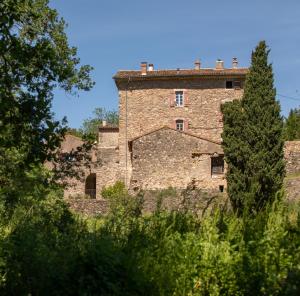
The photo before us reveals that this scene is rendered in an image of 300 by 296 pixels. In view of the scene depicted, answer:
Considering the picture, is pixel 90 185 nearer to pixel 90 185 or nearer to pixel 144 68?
pixel 90 185

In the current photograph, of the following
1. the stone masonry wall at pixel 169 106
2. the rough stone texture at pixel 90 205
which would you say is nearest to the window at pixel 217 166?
the stone masonry wall at pixel 169 106

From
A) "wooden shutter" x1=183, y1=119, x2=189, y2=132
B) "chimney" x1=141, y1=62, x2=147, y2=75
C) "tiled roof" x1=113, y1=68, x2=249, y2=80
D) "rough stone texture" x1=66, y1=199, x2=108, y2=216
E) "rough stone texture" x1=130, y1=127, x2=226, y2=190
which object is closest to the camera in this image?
"rough stone texture" x1=66, y1=199, x2=108, y2=216

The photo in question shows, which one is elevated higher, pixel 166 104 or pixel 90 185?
pixel 166 104

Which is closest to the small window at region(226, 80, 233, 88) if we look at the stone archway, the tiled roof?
the tiled roof

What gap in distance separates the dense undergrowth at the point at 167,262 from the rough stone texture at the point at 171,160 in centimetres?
2771

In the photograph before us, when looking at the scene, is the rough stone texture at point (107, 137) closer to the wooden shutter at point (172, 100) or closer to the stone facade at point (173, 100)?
the stone facade at point (173, 100)

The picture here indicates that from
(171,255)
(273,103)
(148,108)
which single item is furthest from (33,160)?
(148,108)

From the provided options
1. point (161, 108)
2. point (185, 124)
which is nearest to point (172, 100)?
point (161, 108)

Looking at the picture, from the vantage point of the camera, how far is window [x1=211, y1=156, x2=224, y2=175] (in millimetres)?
34375

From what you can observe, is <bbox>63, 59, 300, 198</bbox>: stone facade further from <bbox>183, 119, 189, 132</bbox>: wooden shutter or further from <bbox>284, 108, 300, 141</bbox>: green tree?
<bbox>284, 108, 300, 141</bbox>: green tree

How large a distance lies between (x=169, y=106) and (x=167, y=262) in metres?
32.8

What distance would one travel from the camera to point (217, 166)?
3450cm

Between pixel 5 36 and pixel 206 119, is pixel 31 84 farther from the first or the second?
pixel 206 119

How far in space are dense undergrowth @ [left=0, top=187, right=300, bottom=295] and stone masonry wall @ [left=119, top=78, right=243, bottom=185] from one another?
105ft
